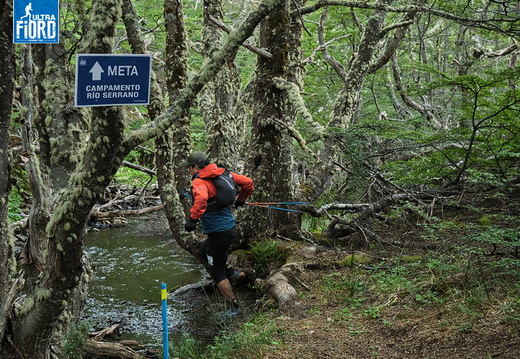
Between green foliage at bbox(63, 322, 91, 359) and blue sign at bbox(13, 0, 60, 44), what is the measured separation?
10.4 feet

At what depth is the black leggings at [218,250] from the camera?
22.4ft

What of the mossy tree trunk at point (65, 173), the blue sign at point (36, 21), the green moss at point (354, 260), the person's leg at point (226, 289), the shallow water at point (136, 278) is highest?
the blue sign at point (36, 21)

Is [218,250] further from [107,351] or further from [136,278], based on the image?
[136,278]

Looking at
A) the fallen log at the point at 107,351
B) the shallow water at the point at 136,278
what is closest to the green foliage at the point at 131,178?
the shallow water at the point at 136,278

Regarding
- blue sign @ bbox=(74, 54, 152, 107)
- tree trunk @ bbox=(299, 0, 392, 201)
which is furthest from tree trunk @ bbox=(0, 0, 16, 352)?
tree trunk @ bbox=(299, 0, 392, 201)

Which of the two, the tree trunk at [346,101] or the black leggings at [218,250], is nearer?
the black leggings at [218,250]

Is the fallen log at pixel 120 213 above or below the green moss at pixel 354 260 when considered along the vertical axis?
below

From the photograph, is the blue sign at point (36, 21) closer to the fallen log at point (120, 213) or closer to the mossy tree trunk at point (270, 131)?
the mossy tree trunk at point (270, 131)

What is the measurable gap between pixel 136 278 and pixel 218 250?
3.12 m

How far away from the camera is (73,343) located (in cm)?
496

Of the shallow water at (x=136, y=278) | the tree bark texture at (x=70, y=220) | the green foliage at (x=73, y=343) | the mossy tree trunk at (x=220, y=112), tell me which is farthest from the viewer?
the mossy tree trunk at (x=220, y=112)

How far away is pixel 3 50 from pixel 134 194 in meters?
13.4

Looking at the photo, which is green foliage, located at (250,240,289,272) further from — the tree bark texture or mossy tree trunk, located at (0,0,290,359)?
the tree bark texture

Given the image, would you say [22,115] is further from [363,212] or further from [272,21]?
[363,212]
